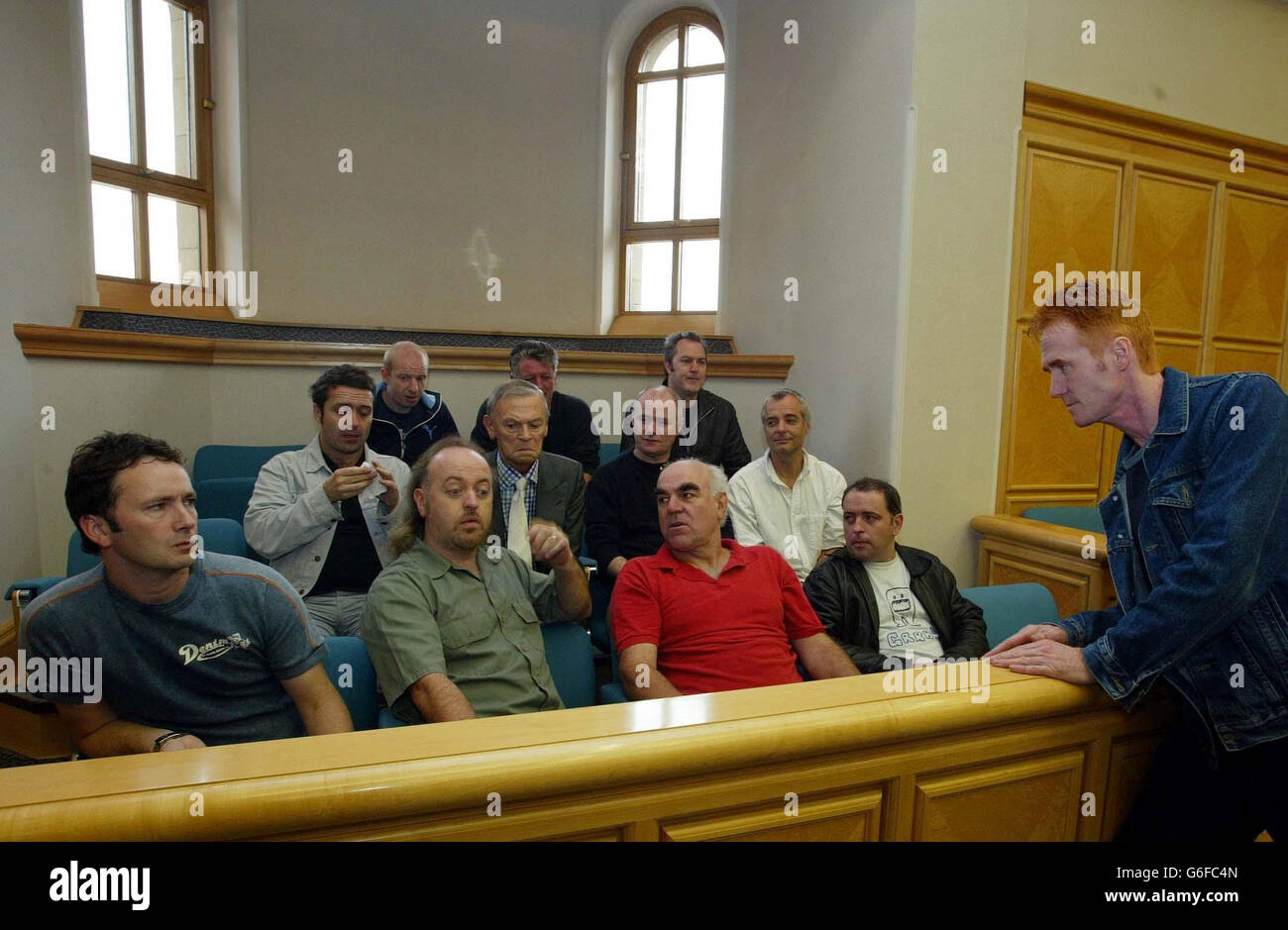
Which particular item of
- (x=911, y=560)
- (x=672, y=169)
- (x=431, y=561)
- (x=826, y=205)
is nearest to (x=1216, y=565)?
(x=911, y=560)

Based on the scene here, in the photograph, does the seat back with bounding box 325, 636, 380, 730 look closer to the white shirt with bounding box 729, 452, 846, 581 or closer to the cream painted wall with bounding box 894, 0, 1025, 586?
the white shirt with bounding box 729, 452, 846, 581

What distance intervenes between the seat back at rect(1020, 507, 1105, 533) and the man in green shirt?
257cm

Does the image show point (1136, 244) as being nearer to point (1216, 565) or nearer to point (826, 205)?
point (826, 205)

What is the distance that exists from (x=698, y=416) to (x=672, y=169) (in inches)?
99.3

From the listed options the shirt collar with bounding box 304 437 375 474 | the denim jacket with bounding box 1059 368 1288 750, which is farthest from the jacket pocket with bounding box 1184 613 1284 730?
the shirt collar with bounding box 304 437 375 474

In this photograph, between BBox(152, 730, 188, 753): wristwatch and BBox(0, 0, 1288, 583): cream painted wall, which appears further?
BBox(0, 0, 1288, 583): cream painted wall

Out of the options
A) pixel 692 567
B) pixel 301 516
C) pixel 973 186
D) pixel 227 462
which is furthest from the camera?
pixel 227 462

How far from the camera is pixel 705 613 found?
221cm

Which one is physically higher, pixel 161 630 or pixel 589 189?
pixel 589 189

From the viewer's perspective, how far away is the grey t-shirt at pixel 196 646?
1575mm

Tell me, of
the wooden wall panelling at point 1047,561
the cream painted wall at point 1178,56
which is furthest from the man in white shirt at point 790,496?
the cream painted wall at point 1178,56

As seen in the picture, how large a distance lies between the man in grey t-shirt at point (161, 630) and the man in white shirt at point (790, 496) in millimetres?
1795

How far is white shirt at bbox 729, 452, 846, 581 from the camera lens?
3.17 meters
